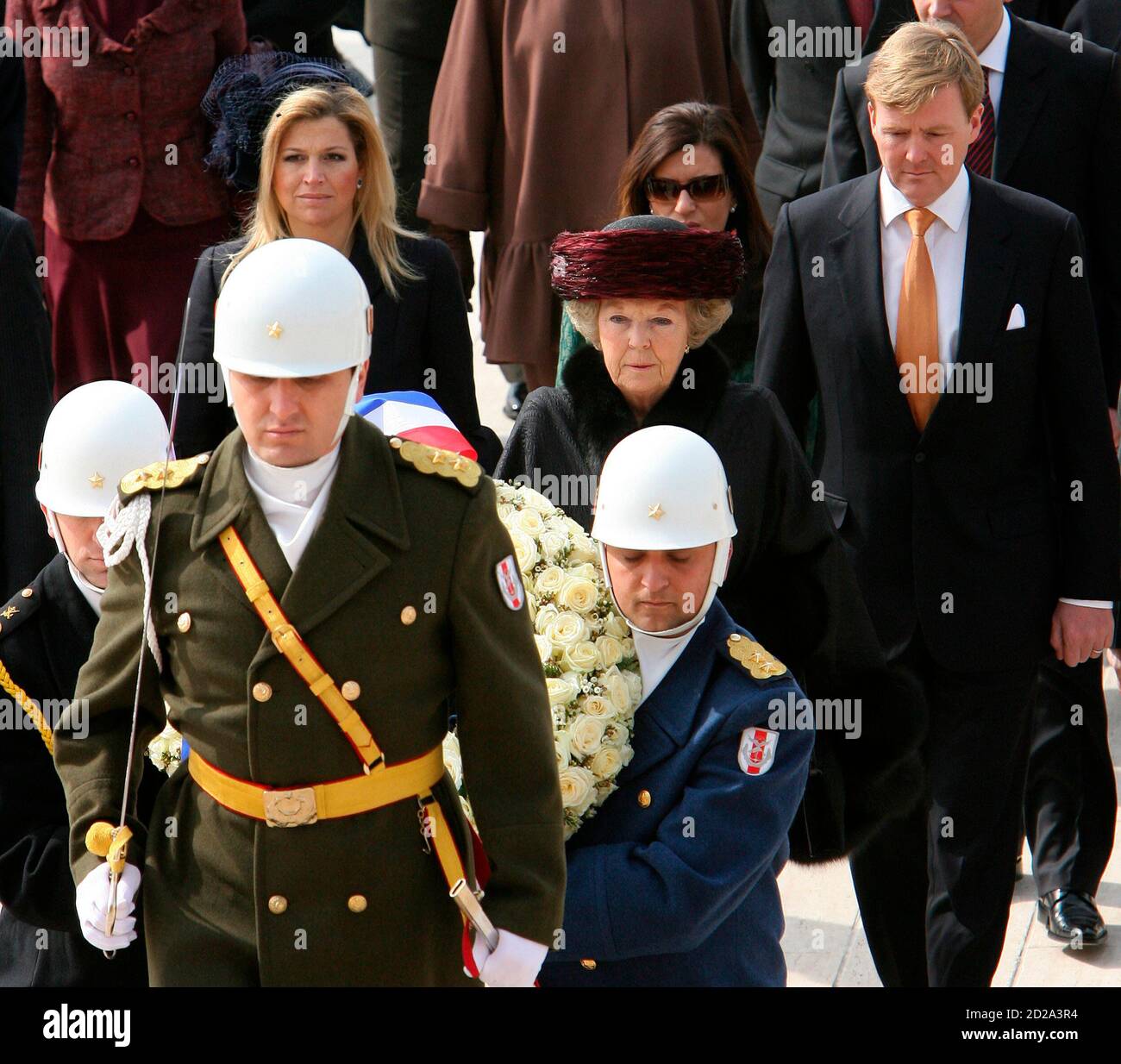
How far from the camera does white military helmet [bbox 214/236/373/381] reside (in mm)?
3092

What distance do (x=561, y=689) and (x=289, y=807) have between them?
615mm

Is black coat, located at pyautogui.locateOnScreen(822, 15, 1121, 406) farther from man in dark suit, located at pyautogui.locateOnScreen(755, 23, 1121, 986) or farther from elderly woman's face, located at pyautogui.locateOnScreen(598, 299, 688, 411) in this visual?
elderly woman's face, located at pyautogui.locateOnScreen(598, 299, 688, 411)

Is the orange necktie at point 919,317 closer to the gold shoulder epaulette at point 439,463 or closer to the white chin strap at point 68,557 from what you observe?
the gold shoulder epaulette at point 439,463

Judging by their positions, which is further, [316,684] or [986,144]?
[986,144]

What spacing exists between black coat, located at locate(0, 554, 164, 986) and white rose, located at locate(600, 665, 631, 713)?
0.95 metres

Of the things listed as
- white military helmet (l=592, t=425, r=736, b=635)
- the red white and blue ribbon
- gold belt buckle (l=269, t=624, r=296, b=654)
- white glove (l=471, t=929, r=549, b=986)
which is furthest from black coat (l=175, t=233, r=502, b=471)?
white glove (l=471, t=929, r=549, b=986)

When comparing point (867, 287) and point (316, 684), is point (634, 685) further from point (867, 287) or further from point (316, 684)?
point (867, 287)

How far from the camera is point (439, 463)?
3287 millimetres

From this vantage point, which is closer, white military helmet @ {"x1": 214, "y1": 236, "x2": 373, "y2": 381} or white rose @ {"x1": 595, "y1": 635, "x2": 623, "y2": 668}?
white military helmet @ {"x1": 214, "y1": 236, "x2": 373, "y2": 381}

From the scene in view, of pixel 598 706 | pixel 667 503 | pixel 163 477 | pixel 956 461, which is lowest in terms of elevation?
pixel 598 706

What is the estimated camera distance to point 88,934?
326 cm

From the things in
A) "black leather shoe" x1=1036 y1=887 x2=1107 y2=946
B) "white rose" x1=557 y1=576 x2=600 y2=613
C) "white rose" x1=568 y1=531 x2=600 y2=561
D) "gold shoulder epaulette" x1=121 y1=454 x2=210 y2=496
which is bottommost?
"black leather shoe" x1=1036 y1=887 x2=1107 y2=946

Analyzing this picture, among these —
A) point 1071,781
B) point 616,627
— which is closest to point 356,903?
point 616,627

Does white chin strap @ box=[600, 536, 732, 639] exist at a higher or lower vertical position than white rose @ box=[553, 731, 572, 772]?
higher
